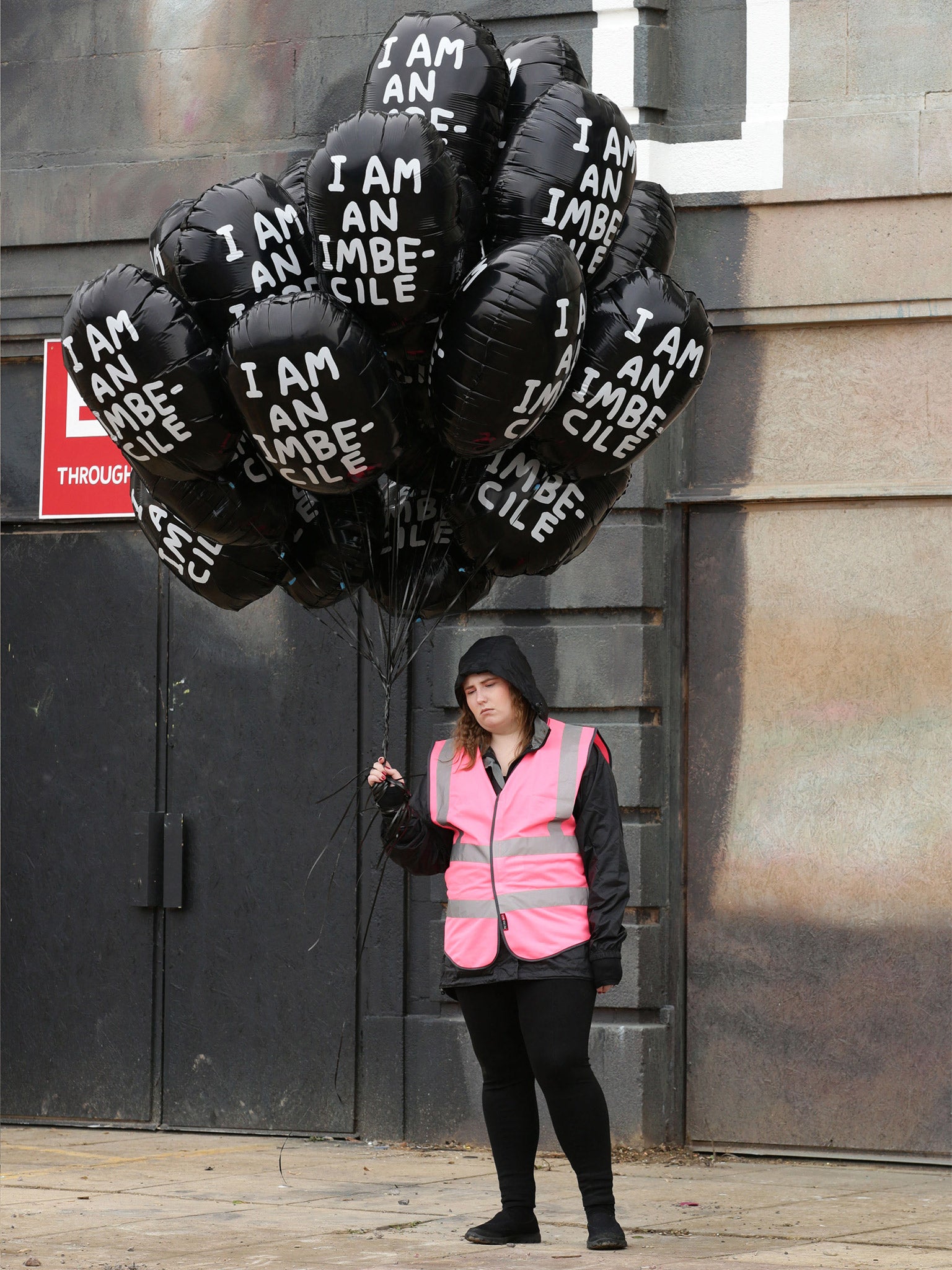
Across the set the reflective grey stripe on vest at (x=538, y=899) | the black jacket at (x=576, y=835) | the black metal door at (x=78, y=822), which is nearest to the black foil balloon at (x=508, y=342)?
the black jacket at (x=576, y=835)

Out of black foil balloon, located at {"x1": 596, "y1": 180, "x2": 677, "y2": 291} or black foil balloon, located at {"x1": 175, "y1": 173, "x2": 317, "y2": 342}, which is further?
black foil balloon, located at {"x1": 596, "y1": 180, "x2": 677, "y2": 291}

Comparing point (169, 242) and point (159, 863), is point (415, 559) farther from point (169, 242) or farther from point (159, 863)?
point (159, 863)

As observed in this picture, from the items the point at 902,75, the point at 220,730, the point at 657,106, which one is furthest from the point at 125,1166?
the point at 902,75

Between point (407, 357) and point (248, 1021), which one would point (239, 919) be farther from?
point (407, 357)

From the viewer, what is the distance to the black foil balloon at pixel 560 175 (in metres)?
5.53

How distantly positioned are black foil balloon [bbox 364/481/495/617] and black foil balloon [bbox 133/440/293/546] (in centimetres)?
36

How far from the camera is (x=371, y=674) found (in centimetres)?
836

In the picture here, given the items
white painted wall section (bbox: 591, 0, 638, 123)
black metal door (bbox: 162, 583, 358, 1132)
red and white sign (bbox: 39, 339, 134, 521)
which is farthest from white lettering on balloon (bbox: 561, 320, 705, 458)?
red and white sign (bbox: 39, 339, 134, 521)

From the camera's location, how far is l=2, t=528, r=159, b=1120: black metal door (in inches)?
341

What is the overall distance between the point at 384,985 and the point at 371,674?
4.27ft

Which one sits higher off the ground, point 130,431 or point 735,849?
point 130,431

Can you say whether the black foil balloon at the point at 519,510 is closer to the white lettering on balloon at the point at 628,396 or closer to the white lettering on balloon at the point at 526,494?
the white lettering on balloon at the point at 526,494

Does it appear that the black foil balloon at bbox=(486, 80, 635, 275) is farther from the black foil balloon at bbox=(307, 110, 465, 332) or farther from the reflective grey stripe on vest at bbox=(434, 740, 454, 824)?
the reflective grey stripe on vest at bbox=(434, 740, 454, 824)

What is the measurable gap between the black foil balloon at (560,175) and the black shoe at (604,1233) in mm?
2802
